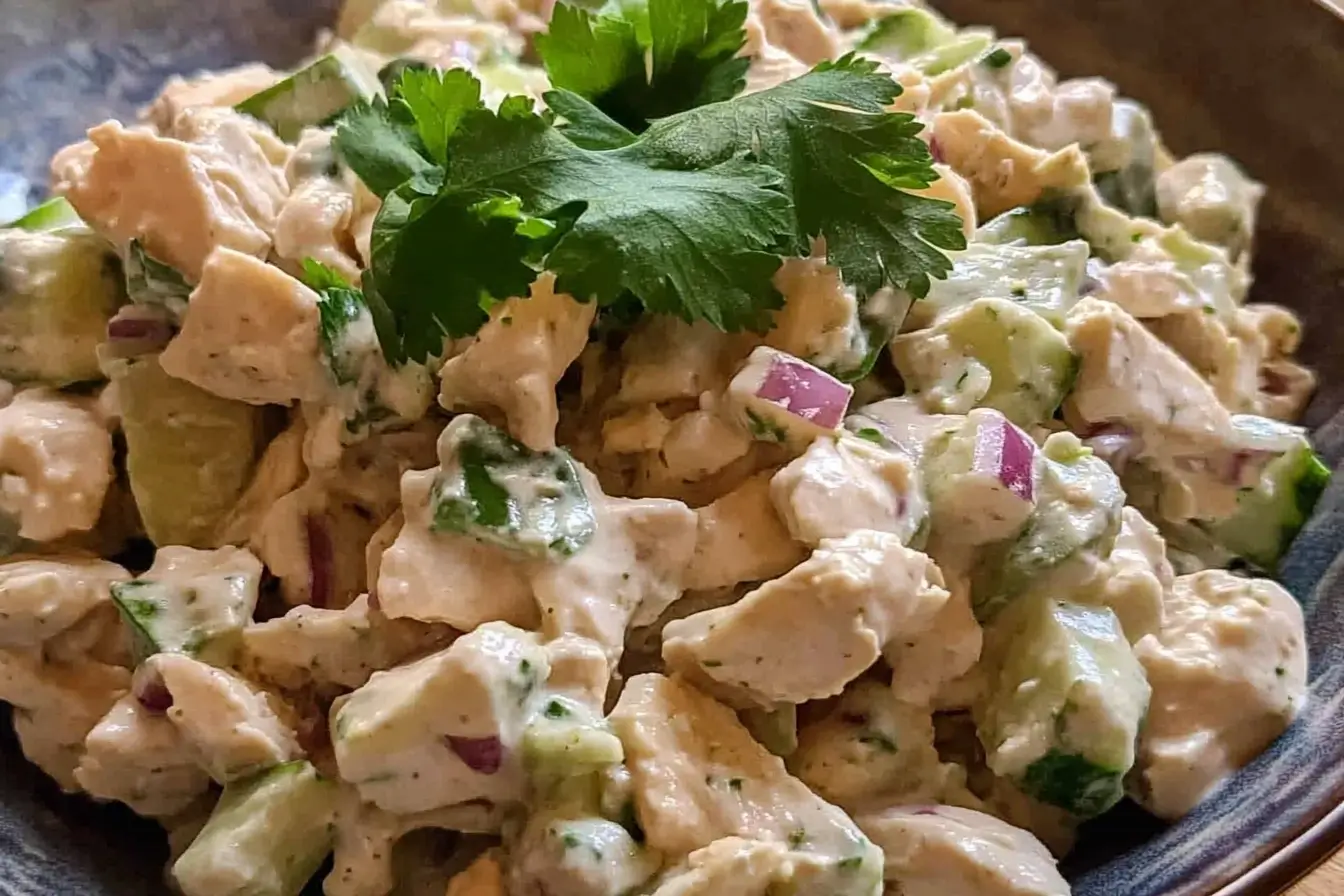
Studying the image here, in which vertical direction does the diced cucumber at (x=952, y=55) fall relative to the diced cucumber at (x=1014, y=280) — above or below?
above

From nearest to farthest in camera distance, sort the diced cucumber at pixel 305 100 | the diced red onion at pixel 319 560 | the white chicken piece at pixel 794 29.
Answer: the diced red onion at pixel 319 560 → the diced cucumber at pixel 305 100 → the white chicken piece at pixel 794 29

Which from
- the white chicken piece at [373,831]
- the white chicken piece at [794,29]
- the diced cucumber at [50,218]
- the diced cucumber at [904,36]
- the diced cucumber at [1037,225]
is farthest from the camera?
the diced cucumber at [904,36]

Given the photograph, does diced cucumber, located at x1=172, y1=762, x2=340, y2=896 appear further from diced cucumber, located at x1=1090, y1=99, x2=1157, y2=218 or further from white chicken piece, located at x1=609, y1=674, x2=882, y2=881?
diced cucumber, located at x1=1090, y1=99, x2=1157, y2=218

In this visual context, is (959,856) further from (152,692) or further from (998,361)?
(152,692)

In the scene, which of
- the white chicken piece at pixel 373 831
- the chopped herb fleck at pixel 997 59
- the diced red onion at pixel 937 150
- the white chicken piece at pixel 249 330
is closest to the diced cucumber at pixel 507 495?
the white chicken piece at pixel 249 330

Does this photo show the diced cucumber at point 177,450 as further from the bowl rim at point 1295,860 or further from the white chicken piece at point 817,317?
the bowl rim at point 1295,860

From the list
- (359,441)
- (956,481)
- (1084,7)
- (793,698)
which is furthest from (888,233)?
(1084,7)

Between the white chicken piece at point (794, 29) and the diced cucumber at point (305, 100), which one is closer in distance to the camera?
the diced cucumber at point (305, 100)

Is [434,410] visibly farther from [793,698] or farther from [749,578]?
[793,698]
